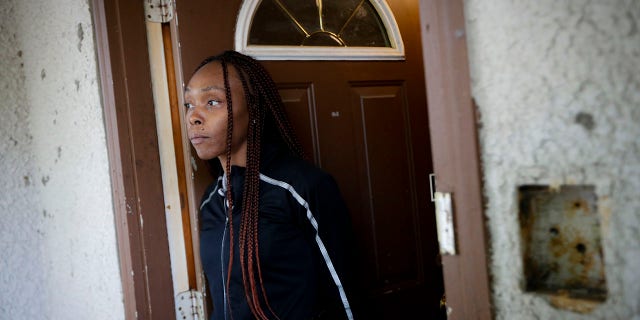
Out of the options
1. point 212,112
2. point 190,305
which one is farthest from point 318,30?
point 190,305

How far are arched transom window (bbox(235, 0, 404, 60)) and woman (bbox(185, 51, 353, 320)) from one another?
25 centimetres

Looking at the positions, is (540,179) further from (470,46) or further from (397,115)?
(397,115)

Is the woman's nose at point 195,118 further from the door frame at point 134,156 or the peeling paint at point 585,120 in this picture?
the peeling paint at point 585,120

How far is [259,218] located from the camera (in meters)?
1.45

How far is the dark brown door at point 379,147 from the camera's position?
5.96ft

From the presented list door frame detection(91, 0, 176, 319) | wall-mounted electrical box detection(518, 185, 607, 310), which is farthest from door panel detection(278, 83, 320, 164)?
wall-mounted electrical box detection(518, 185, 607, 310)

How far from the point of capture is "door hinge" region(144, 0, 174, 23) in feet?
5.37

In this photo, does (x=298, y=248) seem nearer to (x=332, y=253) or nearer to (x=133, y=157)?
(x=332, y=253)

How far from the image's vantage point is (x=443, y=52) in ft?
2.54

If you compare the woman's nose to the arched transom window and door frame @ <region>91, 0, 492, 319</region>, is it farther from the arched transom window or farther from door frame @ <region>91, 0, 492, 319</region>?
the arched transom window

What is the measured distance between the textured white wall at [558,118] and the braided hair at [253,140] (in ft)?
2.72

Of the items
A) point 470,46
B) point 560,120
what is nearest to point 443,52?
point 470,46

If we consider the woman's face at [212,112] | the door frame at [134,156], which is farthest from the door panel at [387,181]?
the door frame at [134,156]

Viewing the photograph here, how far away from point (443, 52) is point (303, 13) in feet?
4.08
